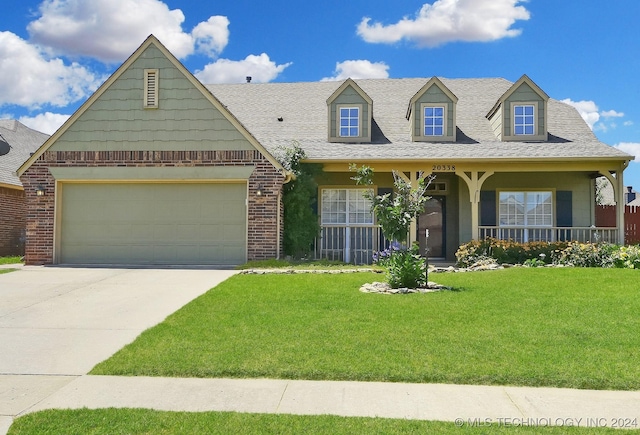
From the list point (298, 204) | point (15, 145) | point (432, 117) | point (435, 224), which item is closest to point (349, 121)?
point (432, 117)

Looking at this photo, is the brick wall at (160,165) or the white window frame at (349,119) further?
the white window frame at (349,119)

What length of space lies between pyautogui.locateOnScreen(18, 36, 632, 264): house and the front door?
19 cm

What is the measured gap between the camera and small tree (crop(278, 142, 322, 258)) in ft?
46.0

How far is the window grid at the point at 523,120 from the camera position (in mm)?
15727

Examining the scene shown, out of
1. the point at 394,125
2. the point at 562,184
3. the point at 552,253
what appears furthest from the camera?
the point at 394,125

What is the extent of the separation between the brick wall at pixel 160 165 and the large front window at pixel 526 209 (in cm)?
720

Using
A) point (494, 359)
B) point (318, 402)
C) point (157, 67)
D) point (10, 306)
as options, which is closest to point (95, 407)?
point (318, 402)

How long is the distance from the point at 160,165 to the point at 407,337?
9812mm

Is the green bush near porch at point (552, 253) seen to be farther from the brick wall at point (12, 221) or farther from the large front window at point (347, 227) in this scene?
the brick wall at point (12, 221)

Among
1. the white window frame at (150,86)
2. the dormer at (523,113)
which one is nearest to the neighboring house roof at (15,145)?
the white window frame at (150,86)

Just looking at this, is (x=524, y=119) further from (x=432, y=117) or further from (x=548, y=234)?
(x=548, y=234)

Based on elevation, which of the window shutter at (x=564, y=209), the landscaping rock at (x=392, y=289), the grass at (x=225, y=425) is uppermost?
the window shutter at (x=564, y=209)

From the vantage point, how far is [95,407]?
4.14m

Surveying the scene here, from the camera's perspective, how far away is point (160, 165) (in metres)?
13.7
